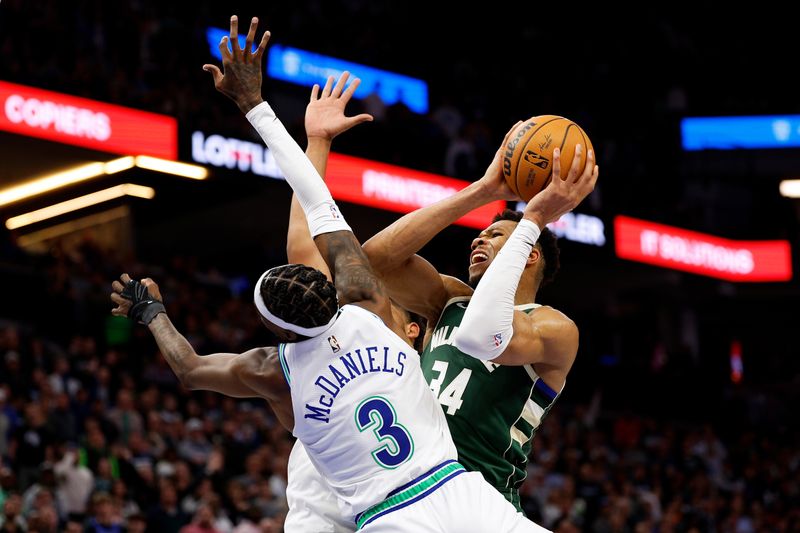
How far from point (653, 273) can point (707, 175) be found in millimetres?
2623

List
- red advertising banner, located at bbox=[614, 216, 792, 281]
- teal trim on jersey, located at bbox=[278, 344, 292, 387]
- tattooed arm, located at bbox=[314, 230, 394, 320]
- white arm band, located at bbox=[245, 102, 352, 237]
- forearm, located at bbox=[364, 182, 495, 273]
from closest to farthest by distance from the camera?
teal trim on jersey, located at bbox=[278, 344, 292, 387], tattooed arm, located at bbox=[314, 230, 394, 320], white arm band, located at bbox=[245, 102, 352, 237], forearm, located at bbox=[364, 182, 495, 273], red advertising banner, located at bbox=[614, 216, 792, 281]

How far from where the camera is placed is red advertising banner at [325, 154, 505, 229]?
16.3 m

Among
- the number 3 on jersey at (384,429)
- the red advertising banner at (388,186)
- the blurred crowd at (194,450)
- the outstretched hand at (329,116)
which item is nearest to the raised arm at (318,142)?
the outstretched hand at (329,116)

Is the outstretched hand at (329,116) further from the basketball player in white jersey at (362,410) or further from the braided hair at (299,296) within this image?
the braided hair at (299,296)

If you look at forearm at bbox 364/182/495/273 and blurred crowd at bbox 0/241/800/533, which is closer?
forearm at bbox 364/182/495/273

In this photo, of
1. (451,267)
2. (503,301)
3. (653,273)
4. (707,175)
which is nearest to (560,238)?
(451,267)

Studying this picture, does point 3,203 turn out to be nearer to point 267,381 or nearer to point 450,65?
point 450,65

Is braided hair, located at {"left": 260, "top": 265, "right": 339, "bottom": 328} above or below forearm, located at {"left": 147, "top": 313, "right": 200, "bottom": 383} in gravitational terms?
above

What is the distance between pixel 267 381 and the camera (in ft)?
14.2

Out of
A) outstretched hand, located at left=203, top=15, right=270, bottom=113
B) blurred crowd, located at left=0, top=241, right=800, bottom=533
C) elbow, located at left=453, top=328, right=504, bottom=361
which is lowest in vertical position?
blurred crowd, located at left=0, top=241, right=800, bottom=533

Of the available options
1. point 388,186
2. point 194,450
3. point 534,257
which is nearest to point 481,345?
point 534,257

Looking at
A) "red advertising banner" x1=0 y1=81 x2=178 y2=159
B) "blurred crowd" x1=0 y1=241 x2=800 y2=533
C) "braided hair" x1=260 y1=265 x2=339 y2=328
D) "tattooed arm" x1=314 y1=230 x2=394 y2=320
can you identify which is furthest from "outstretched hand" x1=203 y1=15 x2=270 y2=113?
"red advertising banner" x1=0 y1=81 x2=178 y2=159

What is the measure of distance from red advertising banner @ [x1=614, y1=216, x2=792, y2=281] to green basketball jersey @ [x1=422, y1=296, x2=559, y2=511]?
14813 millimetres

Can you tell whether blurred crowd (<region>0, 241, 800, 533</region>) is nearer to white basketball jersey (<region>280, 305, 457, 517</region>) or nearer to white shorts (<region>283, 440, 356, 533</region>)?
white shorts (<region>283, 440, 356, 533</region>)
